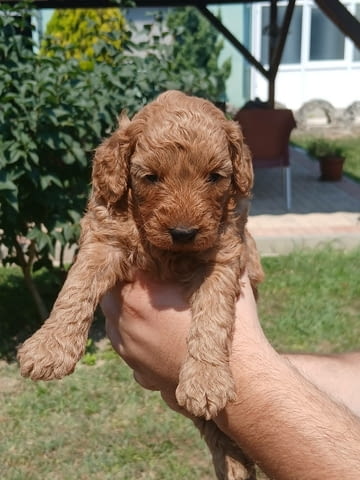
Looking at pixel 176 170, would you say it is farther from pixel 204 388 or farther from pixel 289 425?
pixel 289 425

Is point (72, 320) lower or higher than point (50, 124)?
lower

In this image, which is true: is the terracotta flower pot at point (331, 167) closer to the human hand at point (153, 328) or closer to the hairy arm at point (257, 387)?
the hairy arm at point (257, 387)

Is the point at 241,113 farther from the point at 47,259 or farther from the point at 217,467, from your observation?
the point at 217,467

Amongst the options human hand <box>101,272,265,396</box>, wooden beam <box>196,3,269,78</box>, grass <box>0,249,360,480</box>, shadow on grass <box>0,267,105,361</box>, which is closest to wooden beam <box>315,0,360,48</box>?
grass <box>0,249,360,480</box>

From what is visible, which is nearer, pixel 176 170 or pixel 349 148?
pixel 176 170

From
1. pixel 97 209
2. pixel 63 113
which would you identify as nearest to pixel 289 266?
pixel 63 113

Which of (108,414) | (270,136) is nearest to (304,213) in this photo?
(270,136)

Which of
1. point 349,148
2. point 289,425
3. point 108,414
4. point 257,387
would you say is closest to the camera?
point 289,425

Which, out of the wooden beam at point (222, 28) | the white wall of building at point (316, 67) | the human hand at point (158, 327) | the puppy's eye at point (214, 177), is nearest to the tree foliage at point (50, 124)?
the human hand at point (158, 327)

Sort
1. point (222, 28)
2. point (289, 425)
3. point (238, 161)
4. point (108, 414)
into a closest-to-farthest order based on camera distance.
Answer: point (289, 425) < point (238, 161) < point (108, 414) < point (222, 28)
